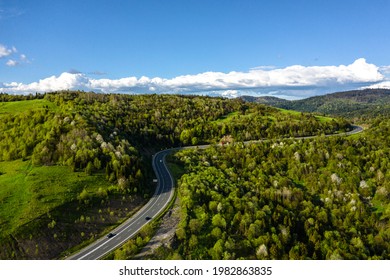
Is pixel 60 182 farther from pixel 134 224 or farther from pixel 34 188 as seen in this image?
pixel 134 224

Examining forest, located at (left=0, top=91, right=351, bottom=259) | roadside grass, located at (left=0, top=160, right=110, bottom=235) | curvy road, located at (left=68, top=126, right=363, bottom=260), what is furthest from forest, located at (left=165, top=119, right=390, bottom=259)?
roadside grass, located at (left=0, top=160, right=110, bottom=235)

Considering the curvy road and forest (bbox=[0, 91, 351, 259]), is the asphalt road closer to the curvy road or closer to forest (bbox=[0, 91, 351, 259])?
the curvy road

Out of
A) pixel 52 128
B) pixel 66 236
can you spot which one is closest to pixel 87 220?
pixel 66 236

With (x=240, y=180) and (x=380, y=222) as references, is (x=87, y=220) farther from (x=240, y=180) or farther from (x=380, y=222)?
(x=380, y=222)

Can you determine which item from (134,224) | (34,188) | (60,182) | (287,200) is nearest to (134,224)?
(134,224)
